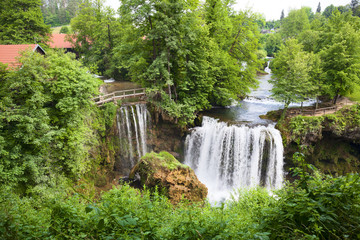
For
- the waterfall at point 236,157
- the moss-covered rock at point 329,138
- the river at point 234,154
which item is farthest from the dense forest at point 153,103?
the waterfall at point 236,157

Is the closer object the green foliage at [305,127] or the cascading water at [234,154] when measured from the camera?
the green foliage at [305,127]

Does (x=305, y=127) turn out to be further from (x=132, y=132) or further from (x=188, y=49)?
(x=132, y=132)

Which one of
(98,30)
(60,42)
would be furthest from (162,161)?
(60,42)

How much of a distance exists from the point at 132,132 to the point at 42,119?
802cm

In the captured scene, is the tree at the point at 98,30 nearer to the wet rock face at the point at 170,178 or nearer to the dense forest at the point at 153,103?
the dense forest at the point at 153,103

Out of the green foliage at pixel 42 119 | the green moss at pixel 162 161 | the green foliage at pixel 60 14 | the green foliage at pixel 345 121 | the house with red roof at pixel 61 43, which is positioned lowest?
the green moss at pixel 162 161

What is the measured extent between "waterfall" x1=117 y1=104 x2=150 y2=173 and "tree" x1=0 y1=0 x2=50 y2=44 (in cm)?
1303

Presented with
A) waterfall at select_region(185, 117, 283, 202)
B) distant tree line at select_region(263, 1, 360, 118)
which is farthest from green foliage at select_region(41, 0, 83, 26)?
distant tree line at select_region(263, 1, 360, 118)

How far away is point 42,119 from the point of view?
9.74m

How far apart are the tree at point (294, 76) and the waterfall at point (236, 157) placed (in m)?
3.20

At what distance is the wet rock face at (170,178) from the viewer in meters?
12.0

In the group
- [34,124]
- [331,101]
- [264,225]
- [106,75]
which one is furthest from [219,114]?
[106,75]

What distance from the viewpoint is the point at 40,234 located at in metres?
3.25

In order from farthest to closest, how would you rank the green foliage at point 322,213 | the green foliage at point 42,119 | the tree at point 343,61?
the tree at point 343,61, the green foliage at point 42,119, the green foliage at point 322,213
